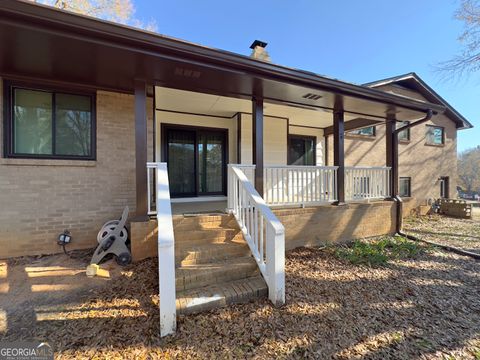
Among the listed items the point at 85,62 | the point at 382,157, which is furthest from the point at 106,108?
the point at 382,157

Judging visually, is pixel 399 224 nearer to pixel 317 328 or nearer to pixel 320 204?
pixel 320 204

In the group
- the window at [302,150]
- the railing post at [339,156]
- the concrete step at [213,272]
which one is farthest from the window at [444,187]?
the concrete step at [213,272]

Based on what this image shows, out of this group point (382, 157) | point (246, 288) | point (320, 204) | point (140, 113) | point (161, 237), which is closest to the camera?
point (161, 237)

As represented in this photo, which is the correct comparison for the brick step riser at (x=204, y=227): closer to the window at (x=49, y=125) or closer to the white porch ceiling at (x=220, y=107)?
the window at (x=49, y=125)

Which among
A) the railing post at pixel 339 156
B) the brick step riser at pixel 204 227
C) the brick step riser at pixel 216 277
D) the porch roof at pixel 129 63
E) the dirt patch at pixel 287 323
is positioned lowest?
the dirt patch at pixel 287 323

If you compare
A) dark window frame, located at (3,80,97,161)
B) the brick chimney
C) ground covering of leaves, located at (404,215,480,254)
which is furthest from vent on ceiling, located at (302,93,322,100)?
ground covering of leaves, located at (404,215,480,254)

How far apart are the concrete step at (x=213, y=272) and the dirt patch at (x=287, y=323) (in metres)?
0.40

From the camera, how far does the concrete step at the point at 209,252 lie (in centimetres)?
329

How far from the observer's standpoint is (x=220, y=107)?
243 inches

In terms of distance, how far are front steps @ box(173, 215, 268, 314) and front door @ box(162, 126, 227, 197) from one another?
2842 mm

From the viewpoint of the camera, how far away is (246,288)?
2900 mm

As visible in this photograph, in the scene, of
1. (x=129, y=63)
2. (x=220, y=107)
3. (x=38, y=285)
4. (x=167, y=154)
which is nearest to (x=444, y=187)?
(x=220, y=107)

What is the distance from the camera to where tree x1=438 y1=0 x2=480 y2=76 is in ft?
25.2

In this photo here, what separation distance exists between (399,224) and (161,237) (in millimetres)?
6662
